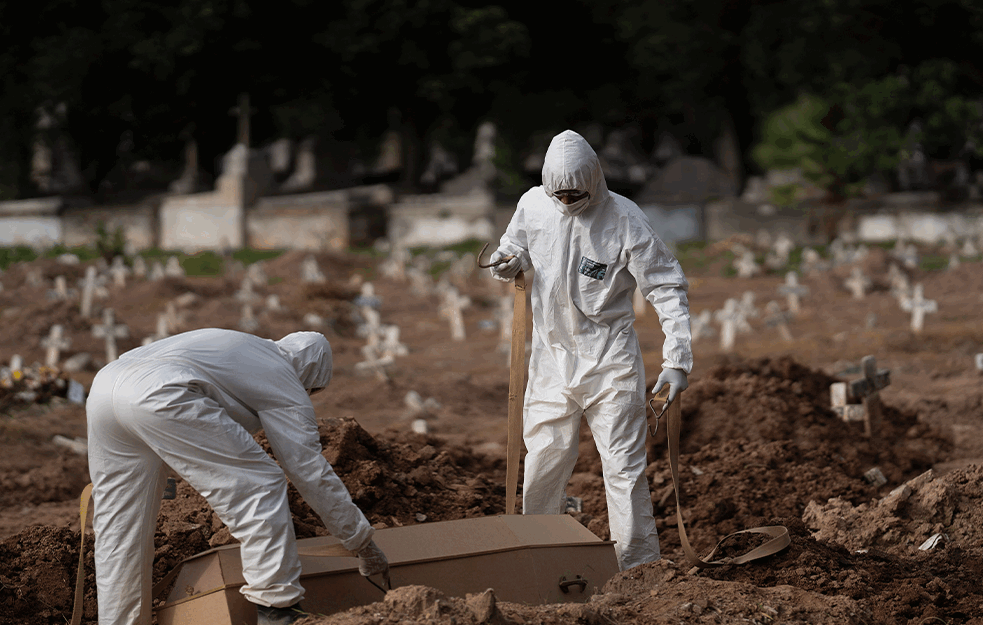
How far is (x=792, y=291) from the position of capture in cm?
1473

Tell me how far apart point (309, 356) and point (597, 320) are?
1.58 metres

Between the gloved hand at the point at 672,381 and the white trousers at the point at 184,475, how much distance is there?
6.00 ft

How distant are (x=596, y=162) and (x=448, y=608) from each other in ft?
7.54

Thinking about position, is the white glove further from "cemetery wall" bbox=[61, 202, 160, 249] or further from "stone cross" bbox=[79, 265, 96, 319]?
"cemetery wall" bbox=[61, 202, 160, 249]

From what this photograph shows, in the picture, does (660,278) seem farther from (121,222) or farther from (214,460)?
(121,222)

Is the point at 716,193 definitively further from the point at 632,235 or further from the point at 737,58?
the point at 632,235

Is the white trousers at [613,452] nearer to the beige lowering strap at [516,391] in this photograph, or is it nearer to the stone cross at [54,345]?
the beige lowering strap at [516,391]

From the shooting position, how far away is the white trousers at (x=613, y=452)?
4.98 m

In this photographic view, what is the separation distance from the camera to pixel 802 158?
27156 millimetres

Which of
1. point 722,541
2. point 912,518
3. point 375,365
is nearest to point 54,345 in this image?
point 375,365

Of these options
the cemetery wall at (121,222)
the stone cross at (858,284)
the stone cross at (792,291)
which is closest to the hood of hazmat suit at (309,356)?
the stone cross at (792,291)

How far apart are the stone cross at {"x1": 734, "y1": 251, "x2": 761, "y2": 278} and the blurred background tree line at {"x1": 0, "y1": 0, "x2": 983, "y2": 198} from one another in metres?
7.47

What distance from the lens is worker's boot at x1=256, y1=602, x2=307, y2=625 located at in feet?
12.1

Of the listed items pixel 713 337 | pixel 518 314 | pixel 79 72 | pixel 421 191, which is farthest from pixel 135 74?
pixel 518 314
